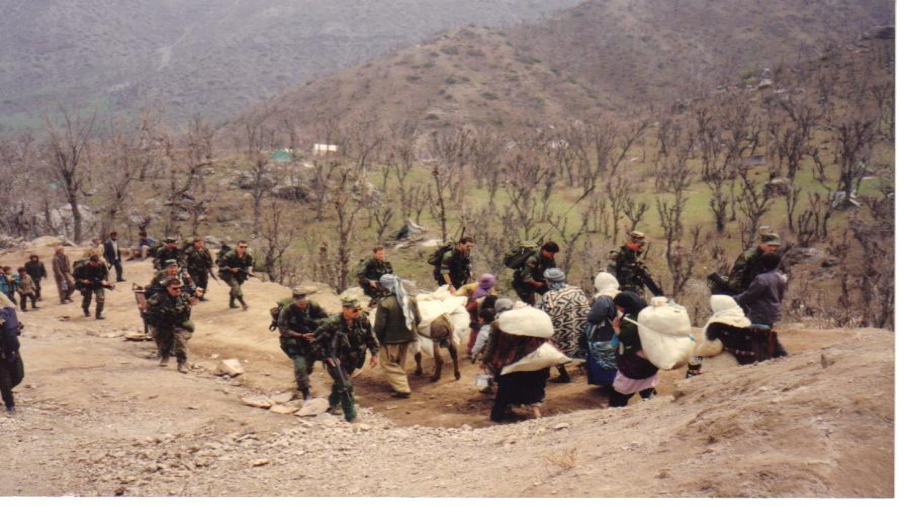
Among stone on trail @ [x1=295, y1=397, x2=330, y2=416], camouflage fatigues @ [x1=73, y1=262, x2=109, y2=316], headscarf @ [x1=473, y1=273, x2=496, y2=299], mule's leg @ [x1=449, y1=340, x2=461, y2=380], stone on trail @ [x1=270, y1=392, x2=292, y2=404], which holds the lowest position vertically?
stone on trail @ [x1=270, y1=392, x2=292, y2=404]

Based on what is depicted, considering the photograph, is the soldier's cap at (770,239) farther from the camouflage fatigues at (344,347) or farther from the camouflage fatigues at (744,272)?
the camouflage fatigues at (344,347)

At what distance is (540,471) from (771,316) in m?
2.88

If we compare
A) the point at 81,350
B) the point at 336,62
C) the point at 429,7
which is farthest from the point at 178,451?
the point at 429,7

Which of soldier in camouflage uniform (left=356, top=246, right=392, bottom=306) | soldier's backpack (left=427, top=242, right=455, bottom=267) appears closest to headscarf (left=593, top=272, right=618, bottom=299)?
soldier's backpack (left=427, top=242, right=455, bottom=267)

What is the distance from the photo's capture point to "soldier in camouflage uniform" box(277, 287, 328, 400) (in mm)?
7273

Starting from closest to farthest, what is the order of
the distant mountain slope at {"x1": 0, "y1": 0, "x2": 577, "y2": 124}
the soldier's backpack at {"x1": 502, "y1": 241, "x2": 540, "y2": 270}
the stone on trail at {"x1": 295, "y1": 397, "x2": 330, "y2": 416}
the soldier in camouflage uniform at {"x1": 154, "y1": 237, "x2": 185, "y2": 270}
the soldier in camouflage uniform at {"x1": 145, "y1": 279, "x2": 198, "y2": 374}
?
the stone on trail at {"x1": 295, "y1": 397, "x2": 330, "y2": 416}, the soldier in camouflage uniform at {"x1": 145, "y1": 279, "x2": 198, "y2": 374}, the soldier's backpack at {"x1": 502, "y1": 241, "x2": 540, "y2": 270}, the soldier in camouflage uniform at {"x1": 154, "y1": 237, "x2": 185, "y2": 270}, the distant mountain slope at {"x1": 0, "y1": 0, "x2": 577, "y2": 124}

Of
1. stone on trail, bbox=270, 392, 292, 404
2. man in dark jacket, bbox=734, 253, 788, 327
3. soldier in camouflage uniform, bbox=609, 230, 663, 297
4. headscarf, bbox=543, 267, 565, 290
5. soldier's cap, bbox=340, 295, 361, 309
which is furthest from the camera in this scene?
→ soldier in camouflage uniform, bbox=609, 230, 663, 297

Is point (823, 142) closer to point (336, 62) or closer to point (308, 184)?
point (308, 184)

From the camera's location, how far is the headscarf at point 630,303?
5.81 metres

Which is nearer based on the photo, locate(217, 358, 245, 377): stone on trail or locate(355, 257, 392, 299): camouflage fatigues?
locate(217, 358, 245, 377): stone on trail

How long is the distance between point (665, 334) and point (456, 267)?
433 cm

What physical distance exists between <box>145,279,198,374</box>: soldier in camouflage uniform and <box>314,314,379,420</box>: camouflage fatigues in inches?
94.5

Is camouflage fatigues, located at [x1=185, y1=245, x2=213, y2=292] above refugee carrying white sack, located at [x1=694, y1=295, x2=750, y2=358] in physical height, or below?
below

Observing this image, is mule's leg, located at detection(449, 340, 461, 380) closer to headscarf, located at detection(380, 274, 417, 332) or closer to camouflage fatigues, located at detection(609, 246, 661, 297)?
headscarf, located at detection(380, 274, 417, 332)
